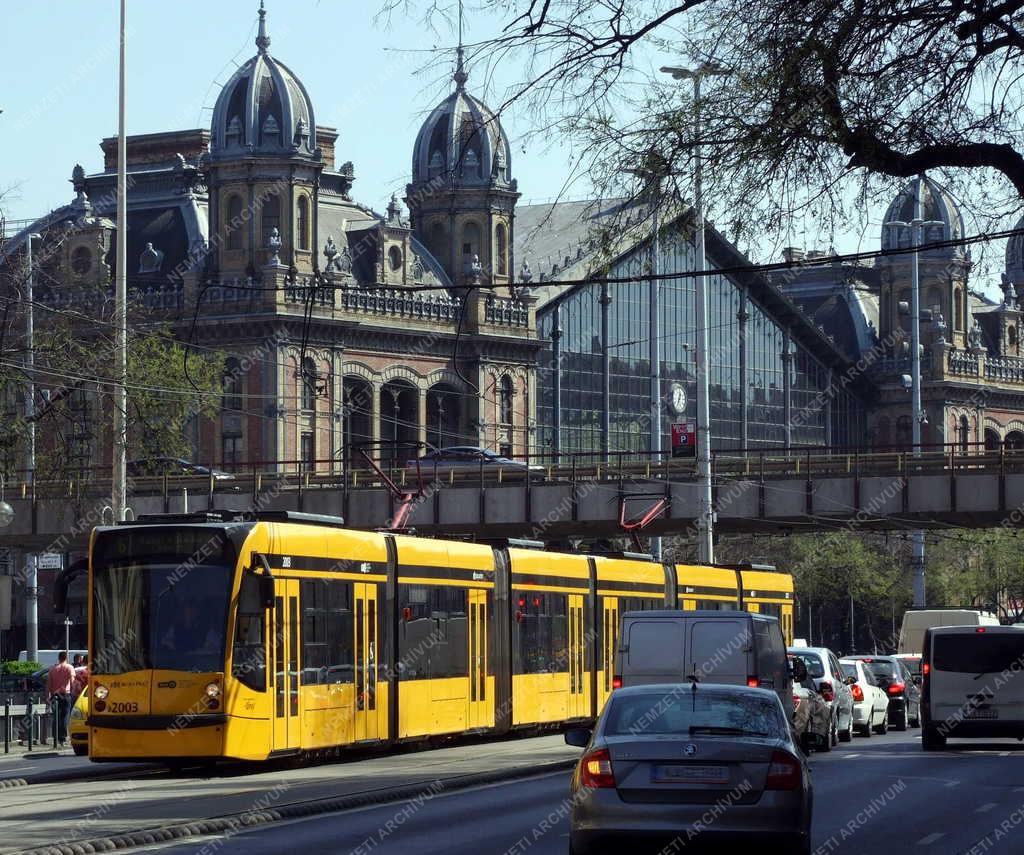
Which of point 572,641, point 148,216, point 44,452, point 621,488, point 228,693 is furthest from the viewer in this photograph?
point 148,216

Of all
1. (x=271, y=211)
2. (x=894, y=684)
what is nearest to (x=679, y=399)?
(x=271, y=211)

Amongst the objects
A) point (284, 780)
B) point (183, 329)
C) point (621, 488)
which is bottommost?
point (284, 780)

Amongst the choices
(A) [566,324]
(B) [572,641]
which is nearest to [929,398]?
(A) [566,324]

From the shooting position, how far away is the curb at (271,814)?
17219 millimetres

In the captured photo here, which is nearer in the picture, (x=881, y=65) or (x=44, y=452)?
(x=881, y=65)

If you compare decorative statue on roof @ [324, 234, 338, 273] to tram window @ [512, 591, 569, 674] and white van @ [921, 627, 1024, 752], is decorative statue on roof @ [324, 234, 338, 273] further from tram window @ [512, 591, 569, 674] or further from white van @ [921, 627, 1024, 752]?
white van @ [921, 627, 1024, 752]

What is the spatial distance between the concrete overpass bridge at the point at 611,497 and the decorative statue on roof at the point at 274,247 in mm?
25987

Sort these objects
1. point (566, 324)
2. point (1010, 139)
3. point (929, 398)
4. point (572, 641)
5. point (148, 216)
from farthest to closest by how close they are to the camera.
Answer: point (929, 398) < point (566, 324) < point (148, 216) < point (572, 641) < point (1010, 139)

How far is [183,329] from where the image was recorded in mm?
93312

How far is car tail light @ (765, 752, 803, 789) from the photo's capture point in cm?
1481

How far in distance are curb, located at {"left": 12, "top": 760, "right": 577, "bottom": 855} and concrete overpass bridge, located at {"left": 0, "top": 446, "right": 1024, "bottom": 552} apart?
27021 millimetres

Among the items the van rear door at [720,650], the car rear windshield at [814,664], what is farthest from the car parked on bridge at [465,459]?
the van rear door at [720,650]

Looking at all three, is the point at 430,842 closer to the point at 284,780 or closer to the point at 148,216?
the point at 284,780

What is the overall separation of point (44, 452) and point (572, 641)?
57.3 feet
